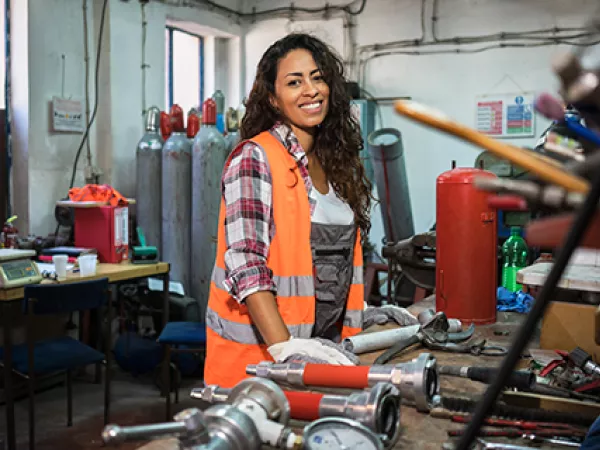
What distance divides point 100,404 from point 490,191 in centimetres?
362

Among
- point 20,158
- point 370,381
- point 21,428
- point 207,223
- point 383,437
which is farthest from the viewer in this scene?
point 207,223

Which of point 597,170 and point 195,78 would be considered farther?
point 195,78

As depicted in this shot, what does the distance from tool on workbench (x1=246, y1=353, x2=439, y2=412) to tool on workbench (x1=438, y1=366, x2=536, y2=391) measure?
15cm

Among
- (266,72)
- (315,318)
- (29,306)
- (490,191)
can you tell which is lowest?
(29,306)

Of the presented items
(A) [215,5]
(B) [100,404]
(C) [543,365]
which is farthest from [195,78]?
(C) [543,365]

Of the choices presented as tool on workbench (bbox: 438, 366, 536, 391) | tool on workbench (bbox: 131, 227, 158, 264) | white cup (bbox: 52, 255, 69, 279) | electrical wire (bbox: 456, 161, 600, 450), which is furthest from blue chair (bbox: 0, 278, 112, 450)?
electrical wire (bbox: 456, 161, 600, 450)

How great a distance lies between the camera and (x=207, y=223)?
4363mm

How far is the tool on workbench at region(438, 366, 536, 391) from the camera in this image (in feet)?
3.45

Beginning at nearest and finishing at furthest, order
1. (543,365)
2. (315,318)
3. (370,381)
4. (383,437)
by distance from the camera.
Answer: (383,437)
(370,381)
(543,365)
(315,318)

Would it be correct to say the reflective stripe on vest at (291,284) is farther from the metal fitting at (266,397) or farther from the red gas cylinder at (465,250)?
the metal fitting at (266,397)

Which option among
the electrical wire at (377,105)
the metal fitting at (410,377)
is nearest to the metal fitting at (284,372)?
the metal fitting at (410,377)

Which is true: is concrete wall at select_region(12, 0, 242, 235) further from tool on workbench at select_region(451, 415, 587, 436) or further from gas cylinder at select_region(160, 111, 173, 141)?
tool on workbench at select_region(451, 415, 587, 436)

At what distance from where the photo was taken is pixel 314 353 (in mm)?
1146

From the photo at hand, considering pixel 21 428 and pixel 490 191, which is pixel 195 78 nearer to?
pixel 21 428
